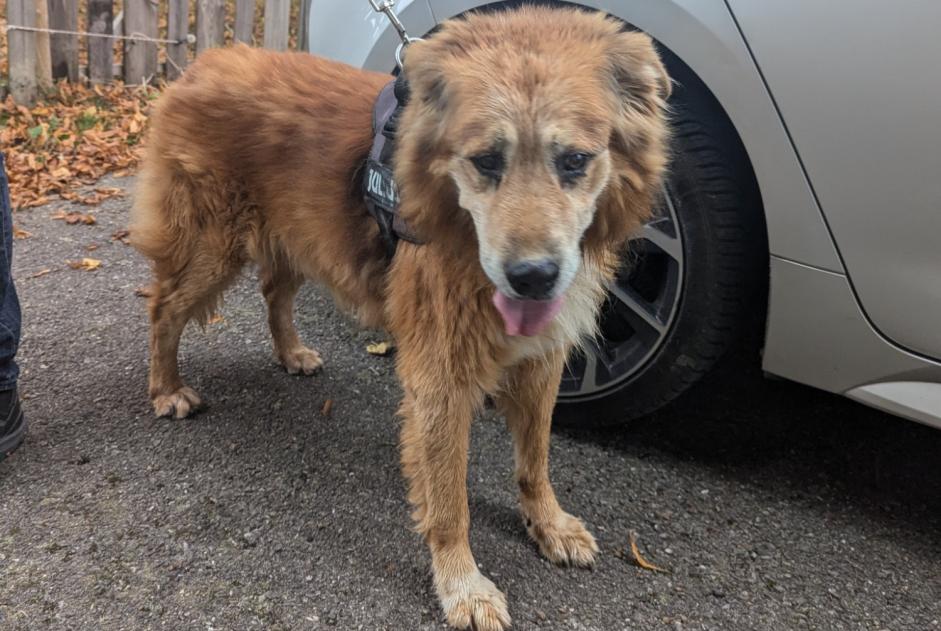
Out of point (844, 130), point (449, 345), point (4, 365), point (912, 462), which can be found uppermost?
point (844, 130)

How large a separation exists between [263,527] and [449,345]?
3.04 feet

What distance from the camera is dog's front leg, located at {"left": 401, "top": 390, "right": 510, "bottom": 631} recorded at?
2.23 metres

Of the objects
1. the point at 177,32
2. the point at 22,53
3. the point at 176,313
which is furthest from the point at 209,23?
the point at 176,313

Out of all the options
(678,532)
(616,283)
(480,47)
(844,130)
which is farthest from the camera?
(616,283)

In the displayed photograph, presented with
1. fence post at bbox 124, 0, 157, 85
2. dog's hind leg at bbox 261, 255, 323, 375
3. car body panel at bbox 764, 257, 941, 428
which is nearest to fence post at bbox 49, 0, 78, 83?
fence post at bbox 124, 0, 157, 85

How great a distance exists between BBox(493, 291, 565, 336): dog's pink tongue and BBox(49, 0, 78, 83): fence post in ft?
19.0

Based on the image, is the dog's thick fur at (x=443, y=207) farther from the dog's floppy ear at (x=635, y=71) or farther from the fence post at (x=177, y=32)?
the fence post at (x=177, y=32)

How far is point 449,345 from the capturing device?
7.23 ft

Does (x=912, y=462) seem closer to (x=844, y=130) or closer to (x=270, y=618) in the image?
(x=844, y=130)

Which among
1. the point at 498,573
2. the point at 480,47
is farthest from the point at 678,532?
the point at 480,47

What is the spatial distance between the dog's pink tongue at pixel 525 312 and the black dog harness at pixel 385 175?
335 millimetres

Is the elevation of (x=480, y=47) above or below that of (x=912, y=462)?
above

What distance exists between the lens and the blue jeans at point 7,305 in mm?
2619

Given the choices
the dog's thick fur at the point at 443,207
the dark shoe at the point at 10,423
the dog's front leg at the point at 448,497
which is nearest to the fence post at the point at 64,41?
the dog's thick fur at the point at 443,207
